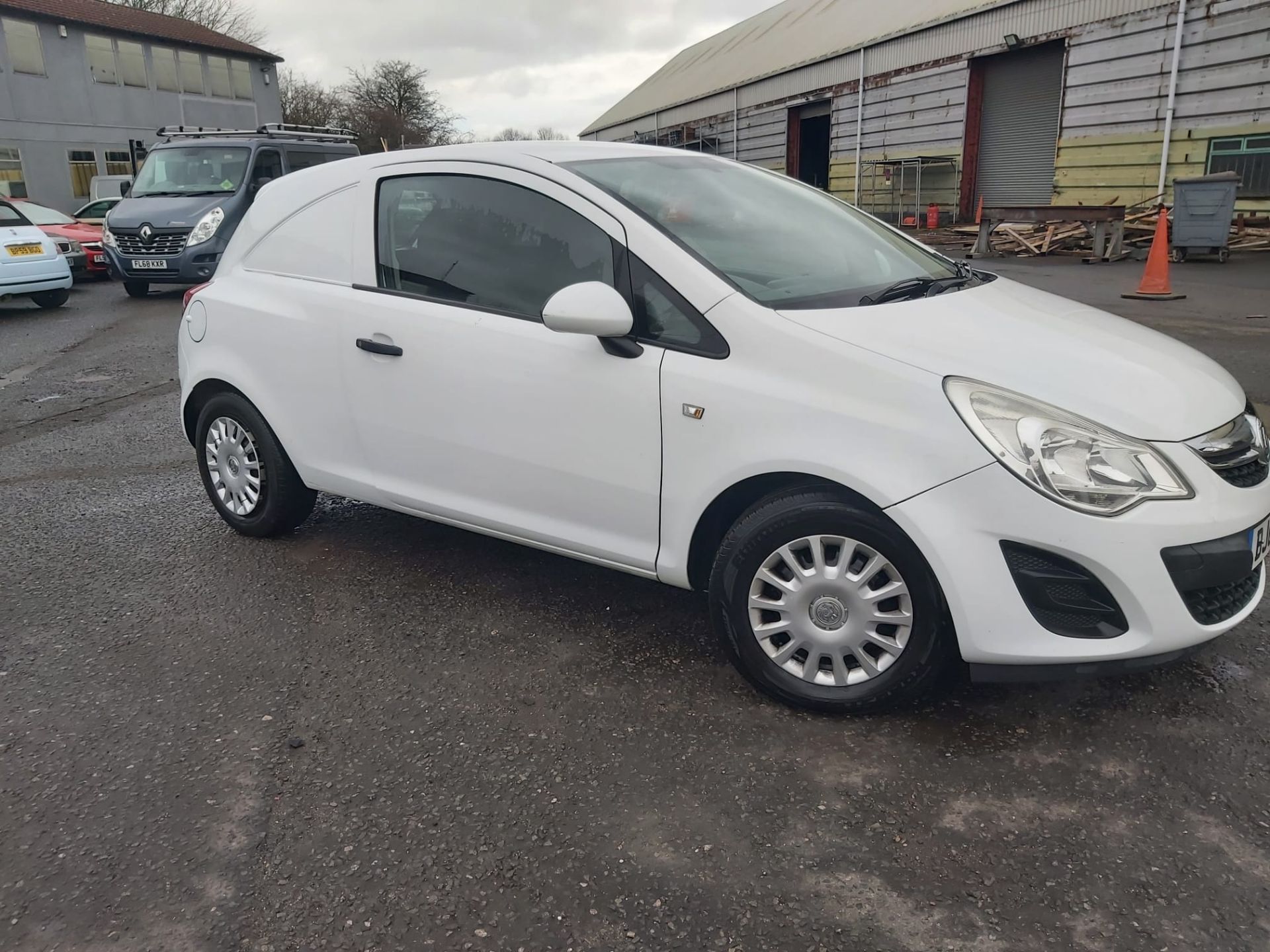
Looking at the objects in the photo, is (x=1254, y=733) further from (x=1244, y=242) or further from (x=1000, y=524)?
(x=1244, y=242)

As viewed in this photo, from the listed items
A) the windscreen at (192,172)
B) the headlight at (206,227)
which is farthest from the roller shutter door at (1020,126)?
the headlight at (206,227)

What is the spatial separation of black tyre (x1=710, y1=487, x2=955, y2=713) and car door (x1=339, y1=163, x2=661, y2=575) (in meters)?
0.37

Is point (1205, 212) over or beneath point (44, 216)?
beneath

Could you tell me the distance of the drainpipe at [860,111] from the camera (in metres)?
23.8

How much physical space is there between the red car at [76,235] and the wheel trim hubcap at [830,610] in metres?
16.2

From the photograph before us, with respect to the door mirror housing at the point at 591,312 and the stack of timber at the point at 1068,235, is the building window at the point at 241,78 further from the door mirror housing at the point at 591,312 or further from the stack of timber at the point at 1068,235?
the door mirror housing at the point at 591,312

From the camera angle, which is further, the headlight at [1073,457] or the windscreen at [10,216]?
the windscreen at [10,216]

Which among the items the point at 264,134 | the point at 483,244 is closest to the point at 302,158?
the point at 264,134

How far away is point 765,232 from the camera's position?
3.50 m

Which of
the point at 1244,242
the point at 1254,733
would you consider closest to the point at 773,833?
the point at 1254,733

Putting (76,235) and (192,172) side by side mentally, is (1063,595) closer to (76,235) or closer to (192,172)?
(192,172)

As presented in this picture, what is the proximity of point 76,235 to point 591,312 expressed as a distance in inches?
659

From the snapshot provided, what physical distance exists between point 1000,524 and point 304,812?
1.94 m

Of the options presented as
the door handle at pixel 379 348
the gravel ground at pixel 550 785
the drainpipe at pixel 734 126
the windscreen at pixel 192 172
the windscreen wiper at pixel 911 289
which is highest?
the drainpipe at pixel 734 126
